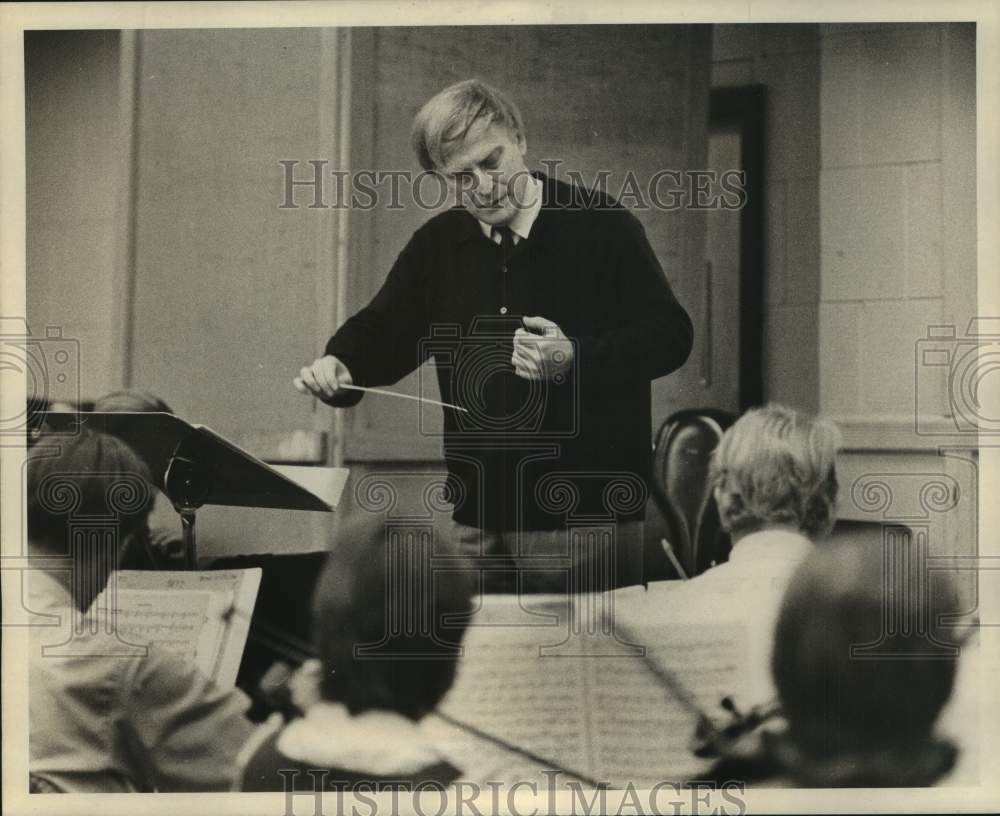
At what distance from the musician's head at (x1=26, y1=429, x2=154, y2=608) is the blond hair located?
1231 mm

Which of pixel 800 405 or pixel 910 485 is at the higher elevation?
pixel 800 405

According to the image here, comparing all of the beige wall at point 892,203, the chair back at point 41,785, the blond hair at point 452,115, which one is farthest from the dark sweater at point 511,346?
the chair back at point 41,785

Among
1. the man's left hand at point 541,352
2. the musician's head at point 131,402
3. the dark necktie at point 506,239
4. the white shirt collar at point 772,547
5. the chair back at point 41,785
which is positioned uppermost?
the dark necktie at point 506,239

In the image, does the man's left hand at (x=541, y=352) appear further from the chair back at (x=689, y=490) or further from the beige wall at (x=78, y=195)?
the beige wall at (x=78, y=195)

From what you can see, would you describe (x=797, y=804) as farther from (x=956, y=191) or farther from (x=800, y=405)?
(x=956, y=191)

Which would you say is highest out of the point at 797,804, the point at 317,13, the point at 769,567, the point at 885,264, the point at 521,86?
the point at 317,13

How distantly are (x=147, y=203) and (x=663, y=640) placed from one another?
1.95 metres

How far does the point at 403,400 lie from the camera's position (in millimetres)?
2916

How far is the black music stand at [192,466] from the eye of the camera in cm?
293

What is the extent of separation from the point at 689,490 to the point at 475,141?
3.85ft

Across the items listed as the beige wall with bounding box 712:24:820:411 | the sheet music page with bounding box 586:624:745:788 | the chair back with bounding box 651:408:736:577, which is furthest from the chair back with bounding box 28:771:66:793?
the beige wall with bounding box 712:24:820:411

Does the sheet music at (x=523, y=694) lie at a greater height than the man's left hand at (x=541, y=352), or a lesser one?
lesser

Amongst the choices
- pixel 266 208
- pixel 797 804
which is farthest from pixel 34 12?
pixel 797 804

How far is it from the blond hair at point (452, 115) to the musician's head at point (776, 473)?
3.62 ft
